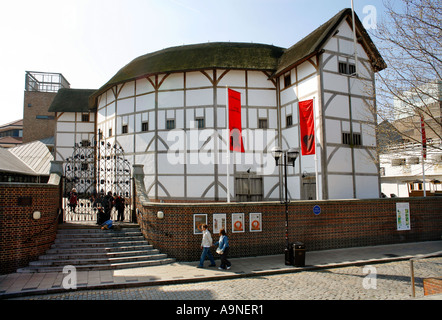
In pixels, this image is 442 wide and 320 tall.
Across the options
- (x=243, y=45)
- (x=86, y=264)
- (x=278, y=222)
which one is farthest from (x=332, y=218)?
(x=243, y=45)

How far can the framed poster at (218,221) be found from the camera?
12.0m

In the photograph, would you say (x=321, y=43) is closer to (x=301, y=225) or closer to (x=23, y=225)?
(x=301, y=225)

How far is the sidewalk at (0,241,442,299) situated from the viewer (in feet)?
28.7

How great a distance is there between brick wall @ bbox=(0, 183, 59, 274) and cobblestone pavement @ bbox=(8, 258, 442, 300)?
277 centimetres

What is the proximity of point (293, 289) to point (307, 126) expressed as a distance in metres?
10.9

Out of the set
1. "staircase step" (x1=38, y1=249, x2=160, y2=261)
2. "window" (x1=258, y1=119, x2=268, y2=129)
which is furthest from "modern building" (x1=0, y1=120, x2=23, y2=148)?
"staircase step" (x1=38, y1=249, x2=160, y2=261)

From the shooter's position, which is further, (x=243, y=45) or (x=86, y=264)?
(x=243, y=45)

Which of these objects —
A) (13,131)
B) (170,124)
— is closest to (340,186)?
(170,124)

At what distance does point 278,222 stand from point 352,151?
815 centimetres

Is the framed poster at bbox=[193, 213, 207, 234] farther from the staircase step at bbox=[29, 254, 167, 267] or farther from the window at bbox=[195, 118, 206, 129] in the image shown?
the window at bbox=[195, 118, 206, 129]

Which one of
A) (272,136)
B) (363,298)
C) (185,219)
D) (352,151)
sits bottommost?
(363,298)

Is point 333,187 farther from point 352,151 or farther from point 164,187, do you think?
point 164,187

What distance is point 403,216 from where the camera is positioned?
50.0ft
